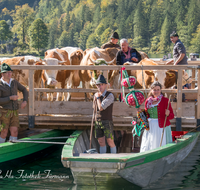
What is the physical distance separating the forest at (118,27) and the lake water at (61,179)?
4504 inches

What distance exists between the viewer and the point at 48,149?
29.0 ft

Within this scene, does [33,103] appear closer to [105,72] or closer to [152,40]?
[105,72]

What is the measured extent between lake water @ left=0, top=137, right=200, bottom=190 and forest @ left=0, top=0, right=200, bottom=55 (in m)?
114

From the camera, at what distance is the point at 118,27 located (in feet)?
500

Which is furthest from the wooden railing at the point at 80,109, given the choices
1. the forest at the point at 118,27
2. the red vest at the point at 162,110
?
the forest at the point at 118,27

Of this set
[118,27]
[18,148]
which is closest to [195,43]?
[118,27]

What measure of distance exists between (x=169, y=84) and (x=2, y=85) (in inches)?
184

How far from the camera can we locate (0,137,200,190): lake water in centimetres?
630

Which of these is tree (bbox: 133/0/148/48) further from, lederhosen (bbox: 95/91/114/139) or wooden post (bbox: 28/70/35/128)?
lederhosen (bbox: 95/91/114/139)

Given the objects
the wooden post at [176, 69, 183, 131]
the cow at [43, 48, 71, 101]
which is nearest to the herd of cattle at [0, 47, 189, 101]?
the cow at [43, 48, 71, 101]

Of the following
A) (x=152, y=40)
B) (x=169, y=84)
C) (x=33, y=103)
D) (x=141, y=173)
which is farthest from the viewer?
(x=152, y=40)

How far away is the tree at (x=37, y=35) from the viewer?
5256 inches

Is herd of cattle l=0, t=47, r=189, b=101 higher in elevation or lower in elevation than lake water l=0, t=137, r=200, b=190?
higher

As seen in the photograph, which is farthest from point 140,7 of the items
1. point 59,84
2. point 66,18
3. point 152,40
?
point 59,84
